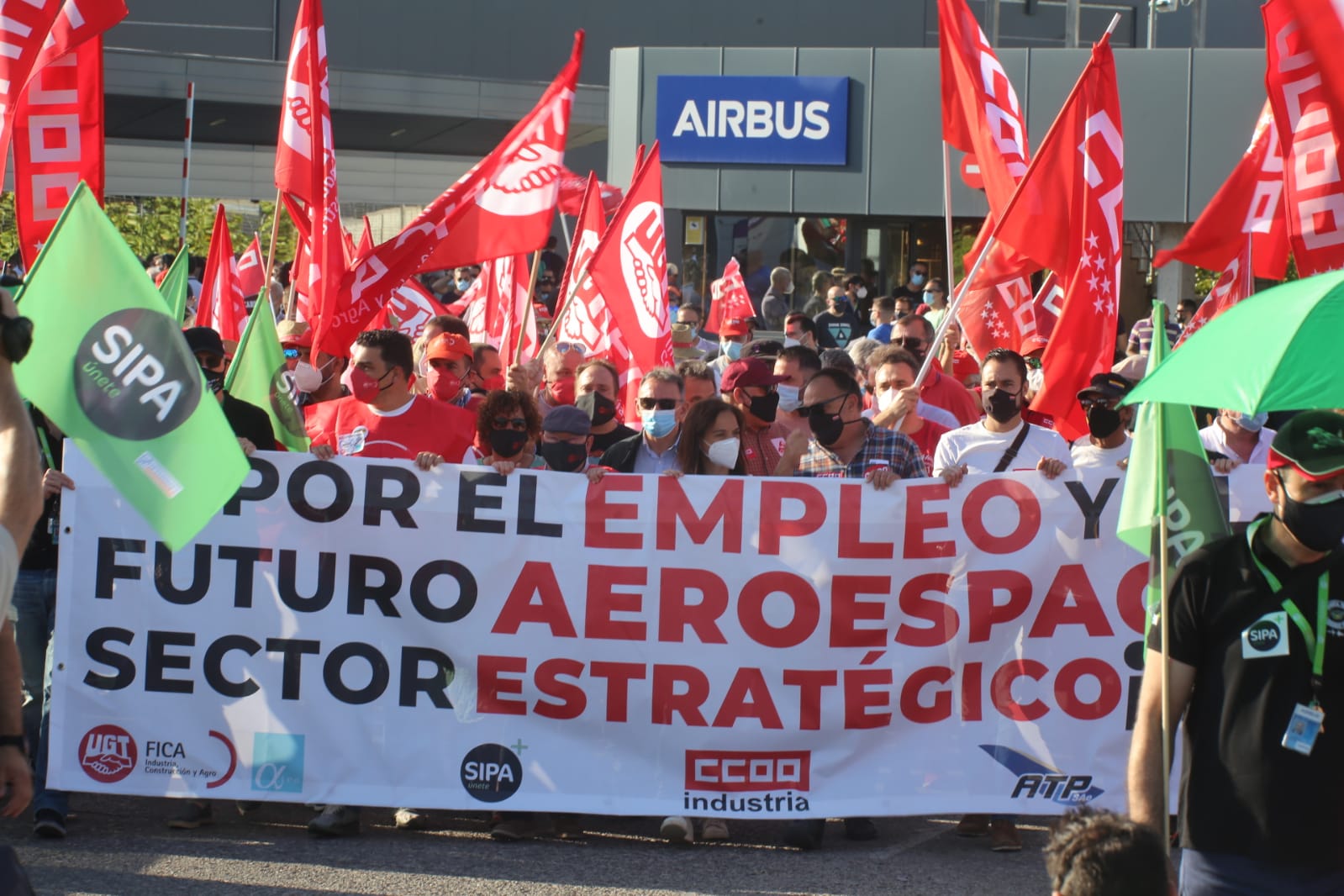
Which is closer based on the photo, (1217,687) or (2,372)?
(2,372)

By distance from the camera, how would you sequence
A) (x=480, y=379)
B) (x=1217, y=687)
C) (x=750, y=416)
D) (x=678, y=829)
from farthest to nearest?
(x=480, y=379) → (x=750, y=416) → (x=678, y=829) → (x=1217, y=687)

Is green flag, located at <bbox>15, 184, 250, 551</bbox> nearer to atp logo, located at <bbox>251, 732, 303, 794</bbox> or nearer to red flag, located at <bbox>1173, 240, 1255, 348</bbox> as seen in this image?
atp logo, located at <bbox>251, 732, 303, 794</bbox>

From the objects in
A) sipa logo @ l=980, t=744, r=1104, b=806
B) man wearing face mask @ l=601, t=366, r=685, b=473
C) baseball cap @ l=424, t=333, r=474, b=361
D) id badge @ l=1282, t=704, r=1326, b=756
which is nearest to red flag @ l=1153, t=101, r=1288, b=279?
man wearing face mask @ l=601, t=366, r=685, b=473

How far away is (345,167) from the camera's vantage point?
35.2 m

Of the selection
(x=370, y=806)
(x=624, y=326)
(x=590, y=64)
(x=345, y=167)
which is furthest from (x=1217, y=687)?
(x=345, y=167)

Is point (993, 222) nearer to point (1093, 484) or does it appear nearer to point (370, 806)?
point (1093, 484)

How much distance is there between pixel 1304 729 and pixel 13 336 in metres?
2.62

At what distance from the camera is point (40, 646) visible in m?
6.23

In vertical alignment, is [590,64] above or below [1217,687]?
above

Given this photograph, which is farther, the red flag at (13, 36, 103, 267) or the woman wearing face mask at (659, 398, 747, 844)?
the red flag at (13, 36, 103, 267)

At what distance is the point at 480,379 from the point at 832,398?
3333mm

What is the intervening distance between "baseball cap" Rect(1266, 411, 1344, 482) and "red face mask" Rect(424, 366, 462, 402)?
589 centimetres

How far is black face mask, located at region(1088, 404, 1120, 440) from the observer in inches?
257

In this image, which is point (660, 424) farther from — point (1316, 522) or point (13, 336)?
point (13, 336)
